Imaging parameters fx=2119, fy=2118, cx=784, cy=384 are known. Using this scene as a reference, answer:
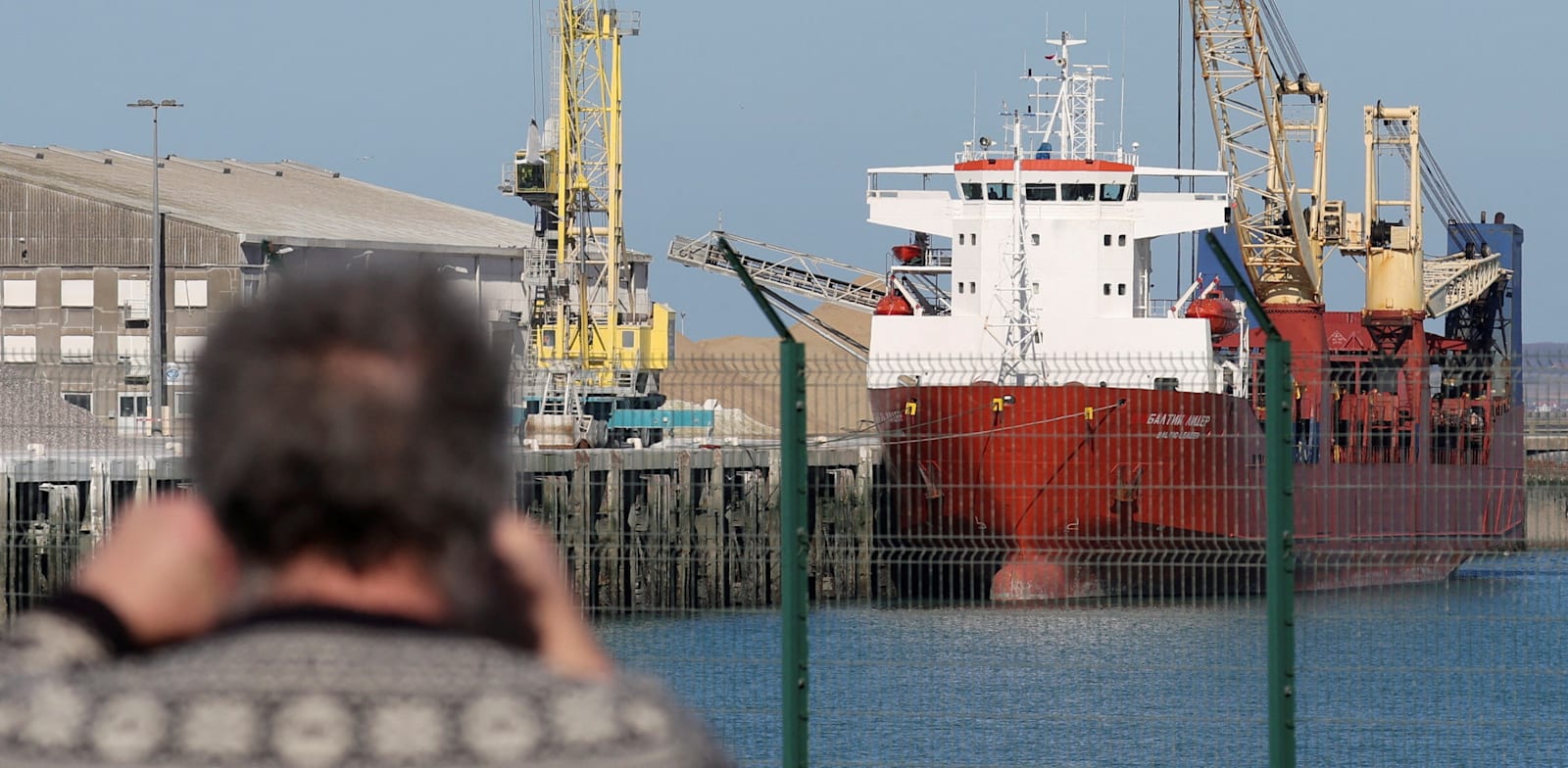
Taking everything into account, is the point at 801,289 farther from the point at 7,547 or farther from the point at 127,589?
the point at 127,589

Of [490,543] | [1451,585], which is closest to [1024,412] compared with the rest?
[1451,585]

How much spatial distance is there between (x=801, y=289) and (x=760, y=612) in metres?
34.2

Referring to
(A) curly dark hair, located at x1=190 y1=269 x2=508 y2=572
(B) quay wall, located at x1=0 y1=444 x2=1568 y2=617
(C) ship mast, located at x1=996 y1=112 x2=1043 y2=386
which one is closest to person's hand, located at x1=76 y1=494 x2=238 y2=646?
(A) curly dark hair, located at x1=190 y1=269 x2=508 y2=572

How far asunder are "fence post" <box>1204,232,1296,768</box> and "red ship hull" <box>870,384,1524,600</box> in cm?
39

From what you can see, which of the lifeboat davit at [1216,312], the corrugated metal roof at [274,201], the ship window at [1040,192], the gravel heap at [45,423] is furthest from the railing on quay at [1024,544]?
the corrugated metal roof at [274,201]

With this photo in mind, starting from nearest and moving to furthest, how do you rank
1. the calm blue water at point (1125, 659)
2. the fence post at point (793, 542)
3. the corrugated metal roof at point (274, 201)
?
the fence post at point (793, 542)
the calm blue water at point (1125, 659)
the corrugated metal roof at point (274, 201)

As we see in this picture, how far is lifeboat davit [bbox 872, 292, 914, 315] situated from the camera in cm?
2855

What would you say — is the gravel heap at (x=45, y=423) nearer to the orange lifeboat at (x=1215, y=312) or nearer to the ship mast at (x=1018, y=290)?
the ship mast at (x=1018, y=290)

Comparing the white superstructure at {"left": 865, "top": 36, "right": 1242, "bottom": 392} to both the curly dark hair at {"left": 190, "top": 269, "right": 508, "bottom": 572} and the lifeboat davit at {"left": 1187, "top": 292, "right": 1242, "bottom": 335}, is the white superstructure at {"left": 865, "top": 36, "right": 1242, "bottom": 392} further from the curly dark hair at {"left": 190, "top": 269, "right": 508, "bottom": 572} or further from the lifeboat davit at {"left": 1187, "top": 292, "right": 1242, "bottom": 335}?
the curly dark hair at {"left": 190, "top": 269, "right": 508, "bottom": 572}

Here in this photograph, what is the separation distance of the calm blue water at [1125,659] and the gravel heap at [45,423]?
2.20m

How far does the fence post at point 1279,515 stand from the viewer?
6.38 m

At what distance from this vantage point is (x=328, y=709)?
1.51 metres

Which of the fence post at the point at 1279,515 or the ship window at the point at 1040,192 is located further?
the ship window at the point at 1040,192

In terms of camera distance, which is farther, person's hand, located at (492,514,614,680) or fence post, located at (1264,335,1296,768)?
fence post, located at (1264,335,1296,768)
